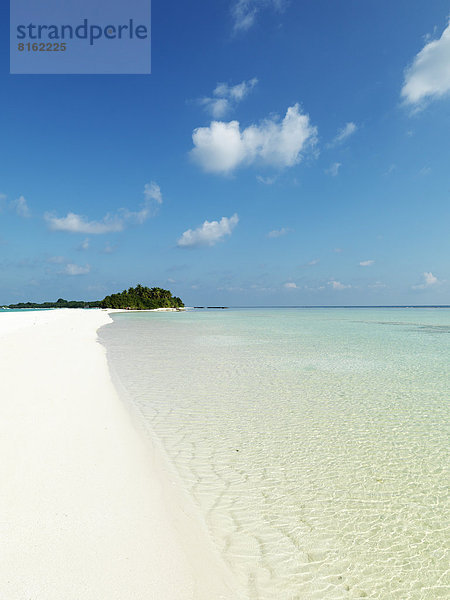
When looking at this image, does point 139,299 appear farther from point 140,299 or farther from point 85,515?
point 85,515

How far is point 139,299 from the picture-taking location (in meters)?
122

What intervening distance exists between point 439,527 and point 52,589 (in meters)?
3.62

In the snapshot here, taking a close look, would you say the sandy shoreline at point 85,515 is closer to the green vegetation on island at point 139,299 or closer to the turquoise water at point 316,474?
the turquoise water at point 316,474

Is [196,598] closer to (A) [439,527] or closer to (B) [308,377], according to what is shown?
(A) [439,527]

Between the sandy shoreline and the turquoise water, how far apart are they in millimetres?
518

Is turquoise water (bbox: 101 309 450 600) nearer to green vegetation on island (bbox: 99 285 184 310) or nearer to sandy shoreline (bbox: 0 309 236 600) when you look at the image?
sandy shoreline (bbox: 0 309 236 600)

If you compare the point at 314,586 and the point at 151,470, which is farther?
the point at 151,470

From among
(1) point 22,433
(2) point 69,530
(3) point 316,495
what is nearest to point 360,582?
(3) point 316,495

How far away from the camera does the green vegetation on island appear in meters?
121

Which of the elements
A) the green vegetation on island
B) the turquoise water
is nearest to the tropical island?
the green vegetation on island

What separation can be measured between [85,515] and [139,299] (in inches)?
4828

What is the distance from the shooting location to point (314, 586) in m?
2.69

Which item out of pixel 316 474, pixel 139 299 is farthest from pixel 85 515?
pixel 139 299

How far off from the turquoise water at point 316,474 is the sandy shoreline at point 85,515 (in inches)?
20.4
